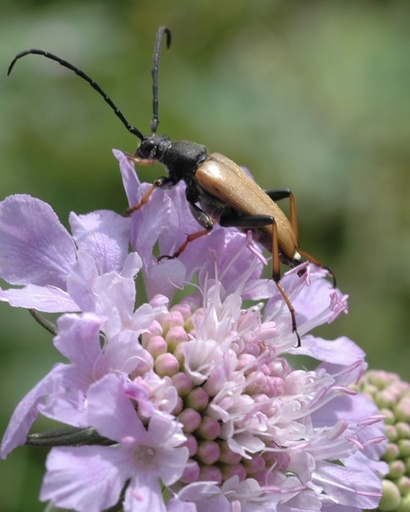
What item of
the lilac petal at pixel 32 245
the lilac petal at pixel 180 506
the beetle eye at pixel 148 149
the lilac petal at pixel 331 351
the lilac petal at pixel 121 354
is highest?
the beetle eye at pixel 148 149

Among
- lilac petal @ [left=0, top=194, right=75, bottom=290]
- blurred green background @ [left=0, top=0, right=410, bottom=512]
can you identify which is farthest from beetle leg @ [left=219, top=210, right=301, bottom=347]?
blurred green background @ [left=0, top=0, right=410, bottom=512]

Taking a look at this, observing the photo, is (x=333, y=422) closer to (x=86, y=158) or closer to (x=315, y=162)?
(x=86, y=158)

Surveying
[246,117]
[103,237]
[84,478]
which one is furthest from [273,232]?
[246,117]

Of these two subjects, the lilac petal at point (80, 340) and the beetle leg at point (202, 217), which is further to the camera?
the beetle leg at point (202, 217)

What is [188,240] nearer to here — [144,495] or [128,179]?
[128,179]

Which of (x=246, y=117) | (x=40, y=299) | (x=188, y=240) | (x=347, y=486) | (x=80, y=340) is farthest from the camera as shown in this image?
(x=246, y=117)

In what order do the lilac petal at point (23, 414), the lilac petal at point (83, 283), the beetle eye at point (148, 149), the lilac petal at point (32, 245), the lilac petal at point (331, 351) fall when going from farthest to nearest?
the beetle eye at point (148, 149), the lilac petal at point (331, 351), the lilac petal at point (32, 245), the lilac petal at point (83, 283), the lilac petal at point (23, 414)

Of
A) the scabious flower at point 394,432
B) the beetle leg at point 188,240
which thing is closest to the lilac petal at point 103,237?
the beetle leg at point 188,240

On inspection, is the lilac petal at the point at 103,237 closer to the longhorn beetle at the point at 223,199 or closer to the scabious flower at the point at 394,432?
the longhorn beetle at the point at 223,199
